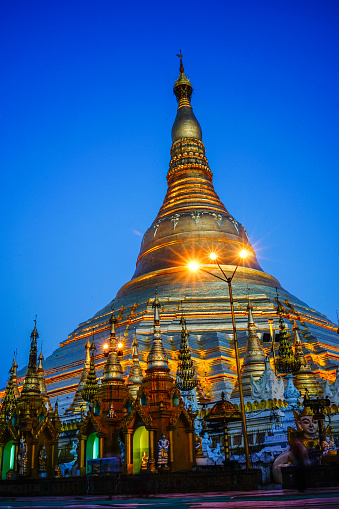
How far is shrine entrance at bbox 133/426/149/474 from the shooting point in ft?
50.5

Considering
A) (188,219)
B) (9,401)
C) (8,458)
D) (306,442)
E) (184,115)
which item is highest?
(184,115)

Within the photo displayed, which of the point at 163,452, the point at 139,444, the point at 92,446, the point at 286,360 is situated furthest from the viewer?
the point at 286,360

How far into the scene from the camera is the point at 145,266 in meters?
41.6

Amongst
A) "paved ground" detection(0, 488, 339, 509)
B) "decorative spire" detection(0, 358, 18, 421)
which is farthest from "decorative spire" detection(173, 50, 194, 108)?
"paved ground" detection(0, 488, 339, 509)

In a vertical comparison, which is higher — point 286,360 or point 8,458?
point 286,360

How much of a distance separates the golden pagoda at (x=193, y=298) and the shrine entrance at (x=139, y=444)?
10.4m

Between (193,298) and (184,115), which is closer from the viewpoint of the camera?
(193,298)

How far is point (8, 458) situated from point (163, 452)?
6937mm

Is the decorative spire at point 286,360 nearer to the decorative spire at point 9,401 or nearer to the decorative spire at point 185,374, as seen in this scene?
the decorative spire at point 185,374

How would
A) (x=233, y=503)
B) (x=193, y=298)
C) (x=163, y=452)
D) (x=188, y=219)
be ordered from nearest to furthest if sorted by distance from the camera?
(x=233, y=503), (x=163, y=452), (x=193, y=298), (x=188, y=219)

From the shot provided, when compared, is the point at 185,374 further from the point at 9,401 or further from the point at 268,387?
the point at 9,401

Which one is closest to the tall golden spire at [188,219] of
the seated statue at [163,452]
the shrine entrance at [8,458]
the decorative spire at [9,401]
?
the decorative spire at [9,401]

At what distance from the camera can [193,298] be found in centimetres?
3372

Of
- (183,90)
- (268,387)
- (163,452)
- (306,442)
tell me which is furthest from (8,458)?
(183,90)
